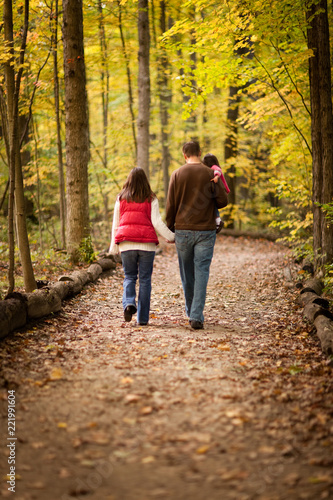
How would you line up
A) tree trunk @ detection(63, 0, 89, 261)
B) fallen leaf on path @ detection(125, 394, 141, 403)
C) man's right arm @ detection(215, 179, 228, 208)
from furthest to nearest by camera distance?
1. tree trunk @ detection(63, 0, 89, 261)
2. man's right arm @ detection(215, 179, 228, 208)
3. fallen leaf on path @ detection(125, 394, 141, 403)

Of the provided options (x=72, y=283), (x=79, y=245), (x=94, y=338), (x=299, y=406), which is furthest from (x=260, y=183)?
(x=299, y=406)

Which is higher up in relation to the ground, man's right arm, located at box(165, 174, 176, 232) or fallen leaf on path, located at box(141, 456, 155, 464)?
man's right arm, located at box(165, 174, 176, 232)

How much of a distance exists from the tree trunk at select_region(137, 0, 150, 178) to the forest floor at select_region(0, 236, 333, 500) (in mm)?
8746

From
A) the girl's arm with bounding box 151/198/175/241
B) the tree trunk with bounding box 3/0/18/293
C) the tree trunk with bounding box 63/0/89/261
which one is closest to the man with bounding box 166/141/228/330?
the girl's arm with bounding box 151/198/175/241

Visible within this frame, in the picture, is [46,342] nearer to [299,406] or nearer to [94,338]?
[94,338]

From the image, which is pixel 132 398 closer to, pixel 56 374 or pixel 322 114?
pixel 56 374

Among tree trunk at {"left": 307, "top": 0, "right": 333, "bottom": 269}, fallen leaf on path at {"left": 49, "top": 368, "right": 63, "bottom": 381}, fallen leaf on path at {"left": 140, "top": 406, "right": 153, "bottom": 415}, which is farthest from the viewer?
tree trunk at {"left": 307, "top": 0, "right": 333, "bottom": 269}

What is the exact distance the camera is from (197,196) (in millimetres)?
5734

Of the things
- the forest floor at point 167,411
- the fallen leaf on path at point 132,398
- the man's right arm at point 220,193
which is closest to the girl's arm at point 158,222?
the man's right arm at point 220,193

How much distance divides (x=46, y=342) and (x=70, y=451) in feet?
7.98

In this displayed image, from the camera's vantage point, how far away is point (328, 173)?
7691mm

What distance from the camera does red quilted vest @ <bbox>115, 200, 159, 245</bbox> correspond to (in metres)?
5.84

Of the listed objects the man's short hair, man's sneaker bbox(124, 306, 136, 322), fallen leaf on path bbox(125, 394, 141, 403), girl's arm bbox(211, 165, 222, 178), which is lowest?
fallen leaf on path bbox(125, 394, 141, 403)

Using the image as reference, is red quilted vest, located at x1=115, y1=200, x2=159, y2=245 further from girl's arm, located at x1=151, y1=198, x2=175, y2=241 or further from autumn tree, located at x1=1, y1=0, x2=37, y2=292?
autumn tree, located at x1=1, y1=0, x2=37, y2=292
